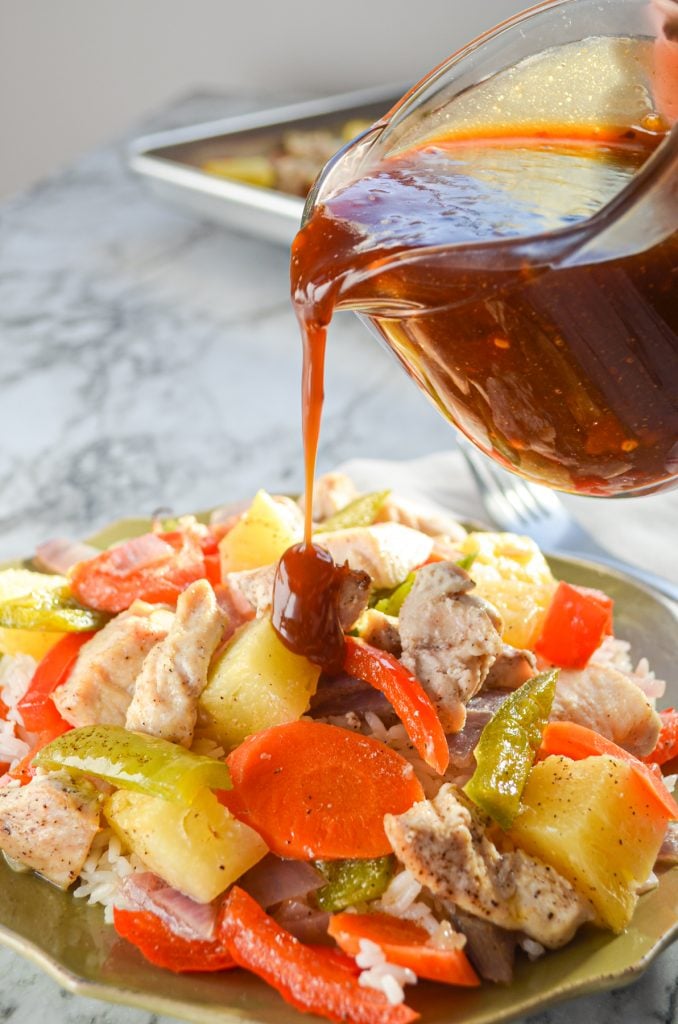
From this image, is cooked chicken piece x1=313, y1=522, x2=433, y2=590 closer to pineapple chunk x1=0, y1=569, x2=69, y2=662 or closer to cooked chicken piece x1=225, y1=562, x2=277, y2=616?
cooked chicken piece x1=225, y1=562, x2=277, y2=616

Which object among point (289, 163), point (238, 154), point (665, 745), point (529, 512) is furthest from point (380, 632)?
point (238, 154)

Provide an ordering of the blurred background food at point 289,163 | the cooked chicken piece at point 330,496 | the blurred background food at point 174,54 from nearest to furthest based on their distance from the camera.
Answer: the cooked chicken piece at point 330,496, the blurred background food at point 289,163, the blurred background food at point 174,54

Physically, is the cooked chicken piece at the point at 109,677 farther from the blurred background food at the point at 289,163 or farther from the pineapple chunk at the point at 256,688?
the blurred background food at the point at 289,163

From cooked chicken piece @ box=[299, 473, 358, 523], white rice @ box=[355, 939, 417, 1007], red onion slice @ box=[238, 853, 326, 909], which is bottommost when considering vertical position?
red onion slice @ box=[238, 853, 326, 909]

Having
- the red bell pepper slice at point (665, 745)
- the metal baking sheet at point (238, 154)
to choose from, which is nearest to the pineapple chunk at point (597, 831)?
the red bell pepper slice at point (665, 745)

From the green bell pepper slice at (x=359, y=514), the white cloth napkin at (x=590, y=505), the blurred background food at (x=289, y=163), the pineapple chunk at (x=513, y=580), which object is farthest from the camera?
the blurred background food at (x=289, y=163)

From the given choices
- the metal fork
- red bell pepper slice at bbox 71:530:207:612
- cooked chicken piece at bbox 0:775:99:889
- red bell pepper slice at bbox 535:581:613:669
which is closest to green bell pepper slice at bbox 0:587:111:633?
red bell pepper slice at bbox 71:530:207:612

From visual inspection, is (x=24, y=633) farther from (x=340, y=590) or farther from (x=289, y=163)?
(x=289, y=163)
